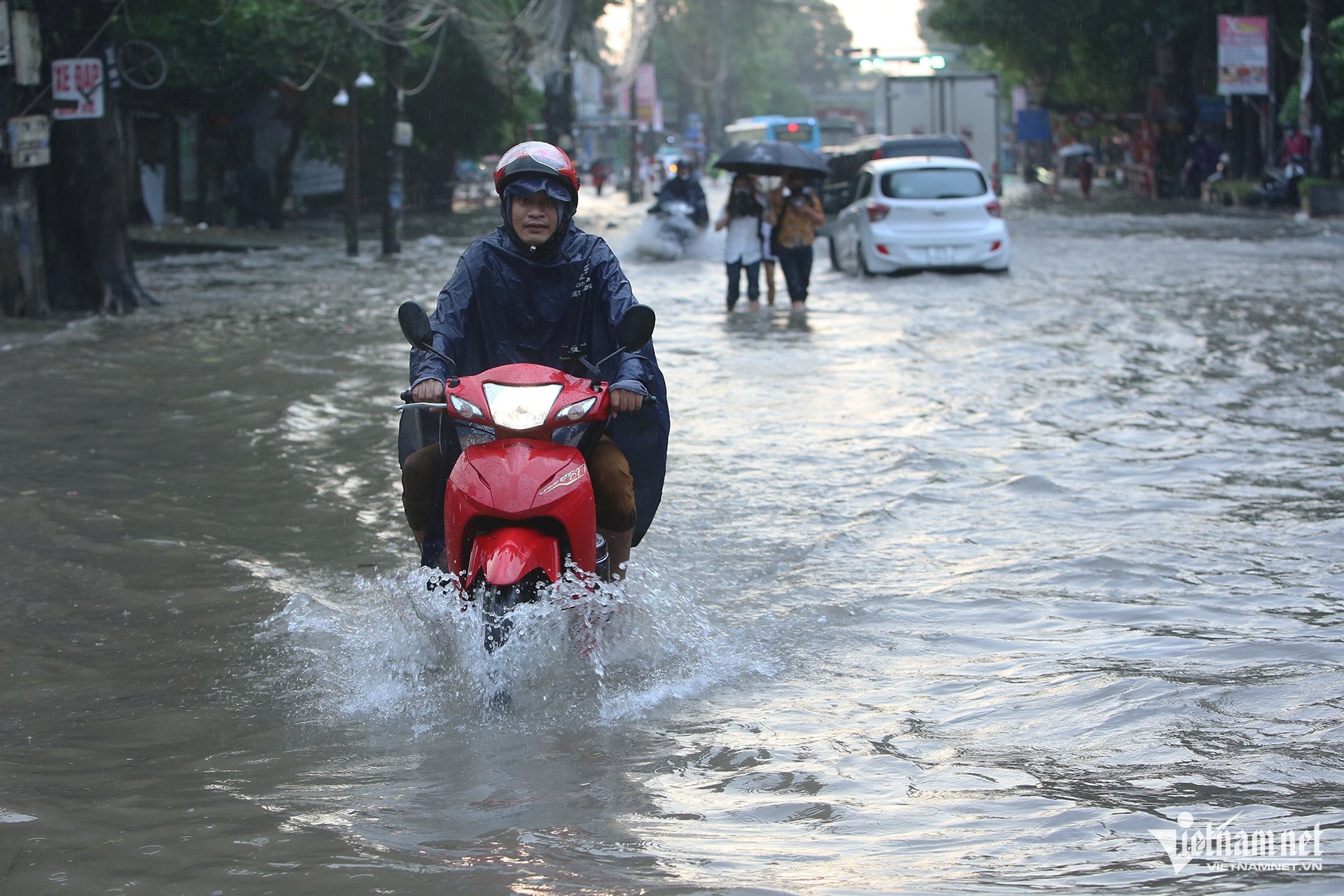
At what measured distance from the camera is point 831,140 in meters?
64.6

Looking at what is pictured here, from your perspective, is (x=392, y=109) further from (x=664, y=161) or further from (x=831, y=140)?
(x=831, y=140)

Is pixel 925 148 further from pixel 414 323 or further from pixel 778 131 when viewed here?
pixel 778 131

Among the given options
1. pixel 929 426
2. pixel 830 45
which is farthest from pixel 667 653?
pixel 830 45

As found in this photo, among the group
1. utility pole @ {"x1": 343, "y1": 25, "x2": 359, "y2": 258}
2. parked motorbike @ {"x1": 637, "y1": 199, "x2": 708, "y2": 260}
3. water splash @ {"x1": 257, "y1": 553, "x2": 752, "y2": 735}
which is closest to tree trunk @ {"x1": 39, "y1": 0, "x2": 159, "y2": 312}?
utility pole @ {"x1": 343, "y1": 25, "x2": 359, "y2": 258}

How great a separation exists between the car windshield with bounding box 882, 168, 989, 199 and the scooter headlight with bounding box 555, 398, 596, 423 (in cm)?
1550

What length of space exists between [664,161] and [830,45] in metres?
88.7

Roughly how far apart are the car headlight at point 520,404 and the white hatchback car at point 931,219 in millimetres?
15357

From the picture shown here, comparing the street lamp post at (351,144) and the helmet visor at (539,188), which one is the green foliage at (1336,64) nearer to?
the street lamp post at (351,144)

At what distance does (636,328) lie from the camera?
436 cm

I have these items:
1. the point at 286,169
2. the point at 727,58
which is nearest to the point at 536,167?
the point at 286,169

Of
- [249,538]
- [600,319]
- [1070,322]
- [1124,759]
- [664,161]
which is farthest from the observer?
[664,161]

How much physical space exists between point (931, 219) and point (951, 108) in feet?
64.0

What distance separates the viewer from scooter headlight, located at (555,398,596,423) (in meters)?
4.23

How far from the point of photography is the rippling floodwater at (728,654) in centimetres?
362
